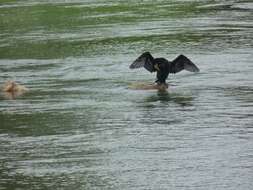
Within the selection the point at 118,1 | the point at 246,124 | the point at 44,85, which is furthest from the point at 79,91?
the point at 118,1

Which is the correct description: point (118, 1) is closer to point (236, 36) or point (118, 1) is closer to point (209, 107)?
point (236, 36)

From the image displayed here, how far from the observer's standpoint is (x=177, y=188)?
11.4 m

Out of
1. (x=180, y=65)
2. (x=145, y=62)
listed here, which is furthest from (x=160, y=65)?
(x=180, y=65)

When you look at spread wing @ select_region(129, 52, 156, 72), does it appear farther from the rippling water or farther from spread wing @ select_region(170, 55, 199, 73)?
the rippling water

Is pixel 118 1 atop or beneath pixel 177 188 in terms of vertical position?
beneath

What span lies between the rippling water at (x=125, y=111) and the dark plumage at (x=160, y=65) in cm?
40

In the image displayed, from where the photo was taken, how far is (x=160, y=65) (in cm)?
1948

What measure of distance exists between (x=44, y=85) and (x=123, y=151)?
24.9 ft

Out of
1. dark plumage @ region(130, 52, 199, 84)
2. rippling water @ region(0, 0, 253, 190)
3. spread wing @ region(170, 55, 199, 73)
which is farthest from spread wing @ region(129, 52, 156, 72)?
rippling water @ region(0, 0, 253, 190)

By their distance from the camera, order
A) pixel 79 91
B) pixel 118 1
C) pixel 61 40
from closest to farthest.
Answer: pixel 79 91
pixel 61 40
pixel 118 1

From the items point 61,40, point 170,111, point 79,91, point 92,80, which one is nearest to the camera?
point 170,111

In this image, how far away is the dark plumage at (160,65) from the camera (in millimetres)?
19516

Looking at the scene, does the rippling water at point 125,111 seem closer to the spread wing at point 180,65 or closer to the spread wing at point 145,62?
the spread wing at point 180,65

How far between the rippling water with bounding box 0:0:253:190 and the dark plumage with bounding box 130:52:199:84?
0.40 m
